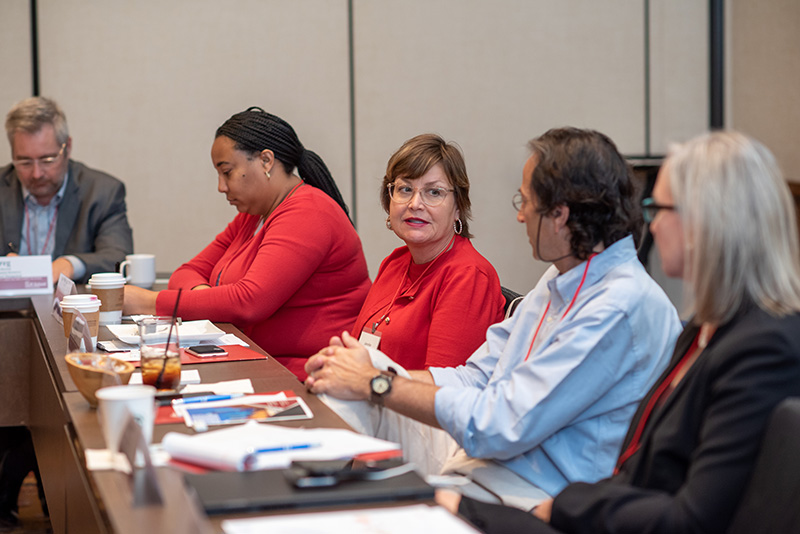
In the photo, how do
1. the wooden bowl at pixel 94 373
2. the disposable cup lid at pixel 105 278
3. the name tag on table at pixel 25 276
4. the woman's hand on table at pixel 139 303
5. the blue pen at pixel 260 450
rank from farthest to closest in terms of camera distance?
the name tag on table at pixel 25 276 → the woman's hand on table at pixel 139 303 → the disposable cup lid at pixel 105 278 → the wooden bowl at pixel 94 373 → the blue pen at pixel 260 450

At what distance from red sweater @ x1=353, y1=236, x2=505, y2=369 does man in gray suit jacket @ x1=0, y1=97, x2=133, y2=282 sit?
163 cm

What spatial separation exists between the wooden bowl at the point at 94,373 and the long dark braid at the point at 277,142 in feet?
4.21

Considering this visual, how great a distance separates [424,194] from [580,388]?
948 mm

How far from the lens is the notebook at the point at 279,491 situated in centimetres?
104

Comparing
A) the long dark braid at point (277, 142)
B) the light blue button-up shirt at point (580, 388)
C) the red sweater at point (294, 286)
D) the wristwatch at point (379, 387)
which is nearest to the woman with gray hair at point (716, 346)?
the light blue button-up shirt at point (580, 388)

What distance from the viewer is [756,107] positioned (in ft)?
15.7

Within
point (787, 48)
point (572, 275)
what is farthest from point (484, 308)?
point (787, 48)

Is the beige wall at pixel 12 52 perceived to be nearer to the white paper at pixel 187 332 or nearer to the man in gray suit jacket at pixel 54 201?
the man in gray suit jacket at pixel 54 201

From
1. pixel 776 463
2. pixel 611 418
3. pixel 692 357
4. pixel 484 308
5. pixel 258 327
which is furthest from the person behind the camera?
pixel 258 327

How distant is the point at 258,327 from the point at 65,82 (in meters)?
2.59

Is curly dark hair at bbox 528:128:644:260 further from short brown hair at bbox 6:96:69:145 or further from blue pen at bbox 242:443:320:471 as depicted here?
short brown hair at bbox 6:96:69:145

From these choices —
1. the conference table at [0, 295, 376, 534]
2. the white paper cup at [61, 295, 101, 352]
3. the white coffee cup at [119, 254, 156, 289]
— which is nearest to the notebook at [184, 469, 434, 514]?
the conference table at [0, 295, 376, 534]

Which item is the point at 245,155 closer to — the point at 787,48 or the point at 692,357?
the point at 692,357

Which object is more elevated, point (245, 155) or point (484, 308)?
point (245, 155)
